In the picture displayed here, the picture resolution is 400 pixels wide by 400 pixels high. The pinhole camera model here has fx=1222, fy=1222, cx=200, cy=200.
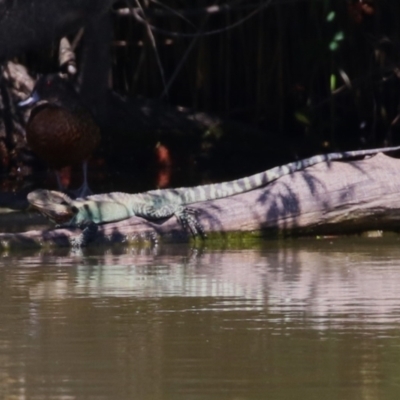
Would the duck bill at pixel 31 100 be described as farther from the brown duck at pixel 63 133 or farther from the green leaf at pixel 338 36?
the green leaf at pixel 338 36

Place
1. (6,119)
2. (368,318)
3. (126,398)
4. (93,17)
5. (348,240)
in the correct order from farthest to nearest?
(6,119), (93,17), (348,240), (368,318), (126,398)

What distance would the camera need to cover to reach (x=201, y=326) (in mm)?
4621

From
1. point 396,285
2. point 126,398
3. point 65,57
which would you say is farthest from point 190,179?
point 126,398

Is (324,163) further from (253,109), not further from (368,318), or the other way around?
(253,109)

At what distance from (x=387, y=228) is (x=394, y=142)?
4458 millimetres

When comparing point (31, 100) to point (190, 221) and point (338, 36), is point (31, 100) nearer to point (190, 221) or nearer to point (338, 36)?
point (338, 36)

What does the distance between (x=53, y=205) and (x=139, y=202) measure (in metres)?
0.55

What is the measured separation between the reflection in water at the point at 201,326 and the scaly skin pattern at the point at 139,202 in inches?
33.9

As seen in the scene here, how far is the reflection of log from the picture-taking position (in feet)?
24.3

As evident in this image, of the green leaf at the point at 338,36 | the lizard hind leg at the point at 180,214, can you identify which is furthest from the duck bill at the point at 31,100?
the lizard hind leg at the point at 180,214

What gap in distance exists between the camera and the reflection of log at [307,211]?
A: 7398 millimetres

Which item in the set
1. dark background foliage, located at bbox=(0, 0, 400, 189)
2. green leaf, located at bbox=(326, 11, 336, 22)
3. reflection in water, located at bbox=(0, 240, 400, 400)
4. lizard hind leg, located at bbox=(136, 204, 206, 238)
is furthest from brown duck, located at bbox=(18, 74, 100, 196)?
reflection in water, located at bbox=(0, 240, 400, 400)

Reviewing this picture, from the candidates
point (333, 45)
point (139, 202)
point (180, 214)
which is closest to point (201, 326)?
point (180, 214)

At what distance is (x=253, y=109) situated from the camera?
41.9 feet
